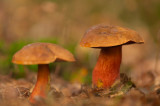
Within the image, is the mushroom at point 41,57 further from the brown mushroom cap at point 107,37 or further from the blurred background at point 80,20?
the blurred background at point 80,20

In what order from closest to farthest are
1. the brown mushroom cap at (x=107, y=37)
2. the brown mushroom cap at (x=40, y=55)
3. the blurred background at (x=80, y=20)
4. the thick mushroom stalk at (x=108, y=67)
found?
the brown mushroom cap at (x=40, y=55) → the brown mushroom cap at (x=107, y=37) → the thick mushroom stalk at (x=108, y=67) → the blurred background at (x=80, y=20)

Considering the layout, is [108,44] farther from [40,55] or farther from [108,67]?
[40,55]

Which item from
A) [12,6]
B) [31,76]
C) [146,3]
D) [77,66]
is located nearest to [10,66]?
[31,76]

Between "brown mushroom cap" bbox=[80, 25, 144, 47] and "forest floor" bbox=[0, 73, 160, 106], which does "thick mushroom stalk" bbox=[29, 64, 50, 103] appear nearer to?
"forest floor" bbox=[0, 73, 160, 106]

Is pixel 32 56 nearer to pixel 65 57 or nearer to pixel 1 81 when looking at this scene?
pixel 65 57

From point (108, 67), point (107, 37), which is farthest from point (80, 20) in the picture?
point (107, 37)

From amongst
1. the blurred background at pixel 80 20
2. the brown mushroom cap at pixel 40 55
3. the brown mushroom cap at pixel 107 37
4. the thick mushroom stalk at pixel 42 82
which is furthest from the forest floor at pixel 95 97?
the blurred background at pixel 80 20

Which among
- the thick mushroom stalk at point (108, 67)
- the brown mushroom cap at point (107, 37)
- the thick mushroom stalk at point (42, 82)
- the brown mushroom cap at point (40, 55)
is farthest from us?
the thick mushroom stalk at point (108, 67)
